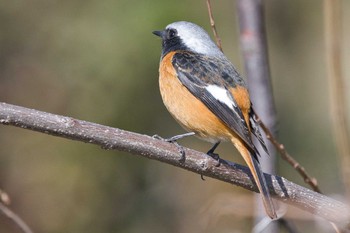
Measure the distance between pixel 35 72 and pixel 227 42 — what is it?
178 centimetres

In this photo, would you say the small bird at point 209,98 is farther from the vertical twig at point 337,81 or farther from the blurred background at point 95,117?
the vertical twig at point 337,81

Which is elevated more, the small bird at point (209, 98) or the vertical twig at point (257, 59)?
the vertical twig at point (257, 59)

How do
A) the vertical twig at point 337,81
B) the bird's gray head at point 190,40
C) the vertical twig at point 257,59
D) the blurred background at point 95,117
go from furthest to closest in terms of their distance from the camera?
the blurred background at point 95,117 < the bird's gray head at point 190,40 < the vertical twig at point 257,59 < the vertical twig at point 337,81

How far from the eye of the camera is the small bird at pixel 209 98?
3.94m

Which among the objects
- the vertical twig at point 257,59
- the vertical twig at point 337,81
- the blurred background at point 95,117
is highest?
the vertical twig at point 337,81

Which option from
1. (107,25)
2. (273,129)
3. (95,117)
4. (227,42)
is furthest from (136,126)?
(273,129)

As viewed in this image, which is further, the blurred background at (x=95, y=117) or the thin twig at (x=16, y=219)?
the blurred background at (x=95, y=117)

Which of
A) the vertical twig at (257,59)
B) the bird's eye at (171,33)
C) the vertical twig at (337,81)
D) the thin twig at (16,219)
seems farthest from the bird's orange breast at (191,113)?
the vertical twig at (337,81)

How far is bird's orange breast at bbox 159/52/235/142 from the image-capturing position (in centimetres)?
408

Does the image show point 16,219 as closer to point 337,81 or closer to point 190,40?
point 337,81

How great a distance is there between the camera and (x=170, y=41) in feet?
16.1

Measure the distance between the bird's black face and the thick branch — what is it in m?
1.56

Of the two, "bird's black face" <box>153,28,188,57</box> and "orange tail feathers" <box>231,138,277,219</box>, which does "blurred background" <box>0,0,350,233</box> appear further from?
"orange tail feathers" <box>231,138,277,219</box>

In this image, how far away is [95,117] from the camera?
5305 mm
